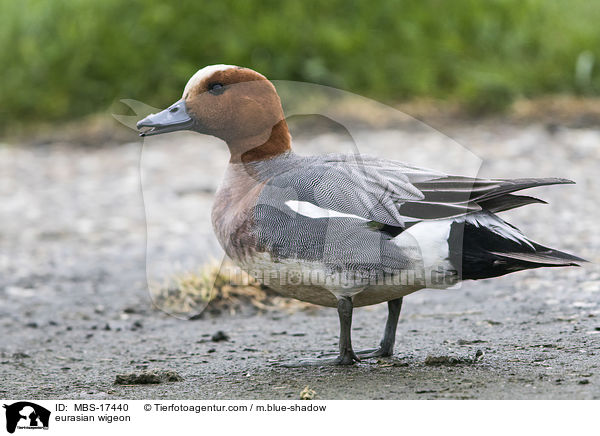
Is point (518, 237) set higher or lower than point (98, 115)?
lower

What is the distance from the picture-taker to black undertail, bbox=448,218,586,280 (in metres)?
2.76

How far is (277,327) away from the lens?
395 centimetres

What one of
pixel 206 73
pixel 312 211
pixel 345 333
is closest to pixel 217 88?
pixel 206 73

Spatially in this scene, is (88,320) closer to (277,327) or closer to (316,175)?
(277,327)

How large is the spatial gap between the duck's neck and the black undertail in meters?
0.74

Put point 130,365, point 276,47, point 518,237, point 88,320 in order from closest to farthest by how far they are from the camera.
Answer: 1. point 518,237
2. point 130,365
3. point 88,320
4. point 276,47

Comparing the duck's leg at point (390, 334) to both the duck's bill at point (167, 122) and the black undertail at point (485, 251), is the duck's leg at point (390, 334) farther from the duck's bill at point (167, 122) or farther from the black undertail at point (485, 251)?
→ the duck's bill at point (167, 122)

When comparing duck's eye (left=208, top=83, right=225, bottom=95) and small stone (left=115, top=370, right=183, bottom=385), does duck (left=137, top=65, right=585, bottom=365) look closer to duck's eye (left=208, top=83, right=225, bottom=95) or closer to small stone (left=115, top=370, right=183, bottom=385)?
duck's eye (left=208, top=83, right=225, bottom=95)

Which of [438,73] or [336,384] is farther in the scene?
[438,73]

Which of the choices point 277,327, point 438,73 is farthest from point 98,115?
point 277,327

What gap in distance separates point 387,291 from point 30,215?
383 cm
